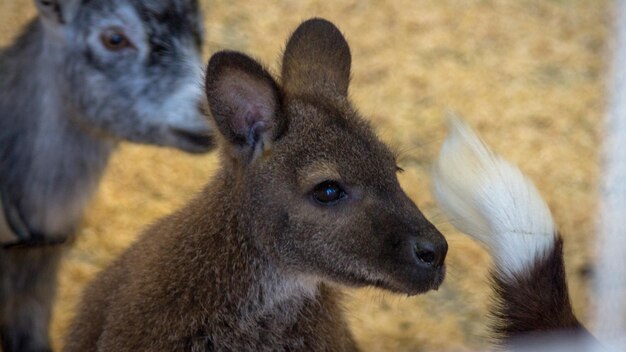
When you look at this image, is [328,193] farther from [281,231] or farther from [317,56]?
[317,56]

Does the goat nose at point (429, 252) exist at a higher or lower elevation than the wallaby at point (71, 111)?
higher

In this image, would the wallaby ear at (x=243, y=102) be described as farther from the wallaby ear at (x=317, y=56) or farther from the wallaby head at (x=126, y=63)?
the wallaby head at (x=126, y=63)

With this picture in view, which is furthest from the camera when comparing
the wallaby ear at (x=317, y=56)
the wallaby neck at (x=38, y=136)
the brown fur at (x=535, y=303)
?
the wallaby neck at (x=38, y=136)

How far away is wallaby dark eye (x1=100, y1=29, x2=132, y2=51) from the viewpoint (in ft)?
11.6

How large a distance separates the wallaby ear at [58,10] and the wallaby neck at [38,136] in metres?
0.11

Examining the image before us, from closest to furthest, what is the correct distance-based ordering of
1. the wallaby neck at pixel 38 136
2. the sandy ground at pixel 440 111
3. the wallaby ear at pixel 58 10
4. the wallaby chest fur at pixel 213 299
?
the wallaby chest fur at pixel 213 299
the wallaby ear at pixel 58 10
the wallaby neck at pixel 38 136
the sandy ground at pixel 440 111

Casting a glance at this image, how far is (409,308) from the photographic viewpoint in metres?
4.49

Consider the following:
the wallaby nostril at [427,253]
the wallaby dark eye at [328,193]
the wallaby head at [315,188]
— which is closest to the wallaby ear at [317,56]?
the wallaby head at [315,188]

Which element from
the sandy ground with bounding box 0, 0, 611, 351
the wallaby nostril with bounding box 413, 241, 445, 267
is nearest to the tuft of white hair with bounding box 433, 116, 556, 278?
the wallaby nostril with bounding box 413, 241, 445, 267

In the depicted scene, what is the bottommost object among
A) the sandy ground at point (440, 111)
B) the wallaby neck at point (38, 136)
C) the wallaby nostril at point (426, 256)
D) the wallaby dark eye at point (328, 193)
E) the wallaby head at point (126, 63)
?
the sandy ground at point (440, 111)

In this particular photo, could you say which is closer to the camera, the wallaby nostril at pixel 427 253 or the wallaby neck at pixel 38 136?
the wallaby nostril at pixel 427 253

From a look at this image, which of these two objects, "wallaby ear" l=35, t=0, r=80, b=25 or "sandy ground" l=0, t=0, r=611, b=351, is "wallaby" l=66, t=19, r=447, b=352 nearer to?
"wallaby ear" l=35, t=0, r=80, b=25

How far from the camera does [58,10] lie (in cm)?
352

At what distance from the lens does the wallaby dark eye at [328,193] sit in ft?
8.93
